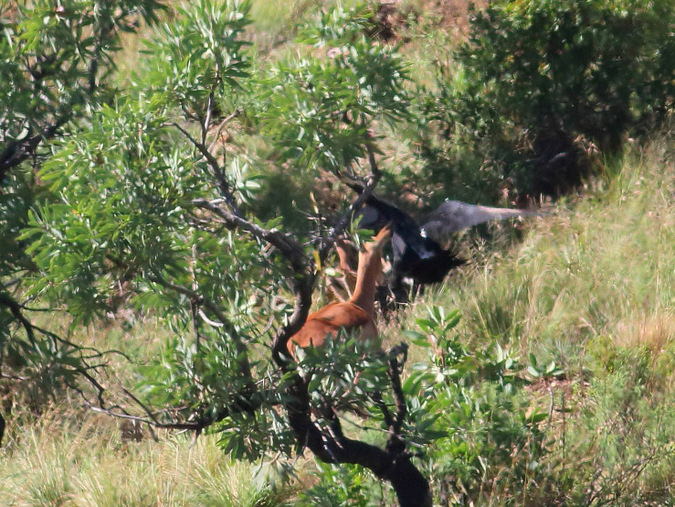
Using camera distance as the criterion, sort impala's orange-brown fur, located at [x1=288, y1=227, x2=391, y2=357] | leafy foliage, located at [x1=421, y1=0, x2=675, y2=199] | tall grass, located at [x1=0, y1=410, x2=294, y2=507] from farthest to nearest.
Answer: leafy foliage, located at [x1=421, y1=0, x2=675, y2=199] < tall grass, located at [x1=0, y1=410, x2=294, y2=507] < impala's orange-brown fur, located at [x1=288, y1=227, x2=391, y2=357]

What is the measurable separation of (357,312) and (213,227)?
81.7 inches

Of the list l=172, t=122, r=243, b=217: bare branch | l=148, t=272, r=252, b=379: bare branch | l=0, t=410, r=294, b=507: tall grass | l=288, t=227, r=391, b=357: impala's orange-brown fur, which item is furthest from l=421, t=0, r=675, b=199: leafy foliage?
l=172, t=122, r=243, b=217: bare branch

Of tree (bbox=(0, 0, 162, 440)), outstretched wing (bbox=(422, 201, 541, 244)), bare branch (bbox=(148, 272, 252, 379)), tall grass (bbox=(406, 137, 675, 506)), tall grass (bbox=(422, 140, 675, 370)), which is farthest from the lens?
outstretched wing (bbox=(422, 201, 541, 244))

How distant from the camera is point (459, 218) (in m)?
8.30

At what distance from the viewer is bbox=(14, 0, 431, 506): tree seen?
304 cm

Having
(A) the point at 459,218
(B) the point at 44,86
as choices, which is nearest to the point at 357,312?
(B) the point at 44,86

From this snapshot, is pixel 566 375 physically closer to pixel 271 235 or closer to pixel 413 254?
pixel 413 254

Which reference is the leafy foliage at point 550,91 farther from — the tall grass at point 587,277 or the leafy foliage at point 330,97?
the leafy foliage at point 330,97

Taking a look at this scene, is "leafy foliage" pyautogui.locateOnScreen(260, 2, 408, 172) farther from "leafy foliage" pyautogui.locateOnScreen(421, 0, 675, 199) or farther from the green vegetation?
"leafy foliage" pyautogui.locateOnScreen(421, 0, 675, 199)

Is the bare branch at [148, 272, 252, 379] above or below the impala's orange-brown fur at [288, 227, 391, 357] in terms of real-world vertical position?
above

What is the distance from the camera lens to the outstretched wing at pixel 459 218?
325 inches

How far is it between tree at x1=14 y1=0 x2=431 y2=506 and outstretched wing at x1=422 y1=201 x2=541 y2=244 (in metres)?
4.23

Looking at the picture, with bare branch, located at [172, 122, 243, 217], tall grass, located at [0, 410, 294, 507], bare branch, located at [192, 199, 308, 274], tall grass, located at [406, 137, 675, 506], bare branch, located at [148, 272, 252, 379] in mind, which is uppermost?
bare branch, located at [172, 122, 243, 217]

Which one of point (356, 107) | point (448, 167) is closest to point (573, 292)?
point (448, 167)
